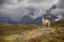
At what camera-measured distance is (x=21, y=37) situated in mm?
40781

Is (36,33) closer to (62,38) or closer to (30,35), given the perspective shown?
(30,35)

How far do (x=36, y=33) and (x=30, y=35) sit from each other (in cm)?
177

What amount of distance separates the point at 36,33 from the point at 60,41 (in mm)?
11970

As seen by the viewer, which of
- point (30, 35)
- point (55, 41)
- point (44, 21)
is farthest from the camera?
point (44, 21)

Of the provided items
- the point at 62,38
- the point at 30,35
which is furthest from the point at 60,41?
the point at 30,35

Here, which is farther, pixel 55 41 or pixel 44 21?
pixel 44 21

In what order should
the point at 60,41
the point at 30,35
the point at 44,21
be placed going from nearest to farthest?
the point at 60,41 → the point at 30,35 → the point at 44,21

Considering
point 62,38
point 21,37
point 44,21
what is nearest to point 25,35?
point 21,37

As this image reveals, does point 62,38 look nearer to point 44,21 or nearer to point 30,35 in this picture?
point 30,35

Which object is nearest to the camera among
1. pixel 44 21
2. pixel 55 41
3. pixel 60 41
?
pixel 55 41

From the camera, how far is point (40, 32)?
140 ft

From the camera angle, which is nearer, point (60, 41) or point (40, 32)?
point (60, 41)

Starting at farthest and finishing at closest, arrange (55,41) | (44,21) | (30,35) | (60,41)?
1. (44,21)
2. (30,35)
3. (60,41)
4. (55,41)

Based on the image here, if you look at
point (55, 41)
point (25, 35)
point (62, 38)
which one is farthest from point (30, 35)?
point (55, 41)
